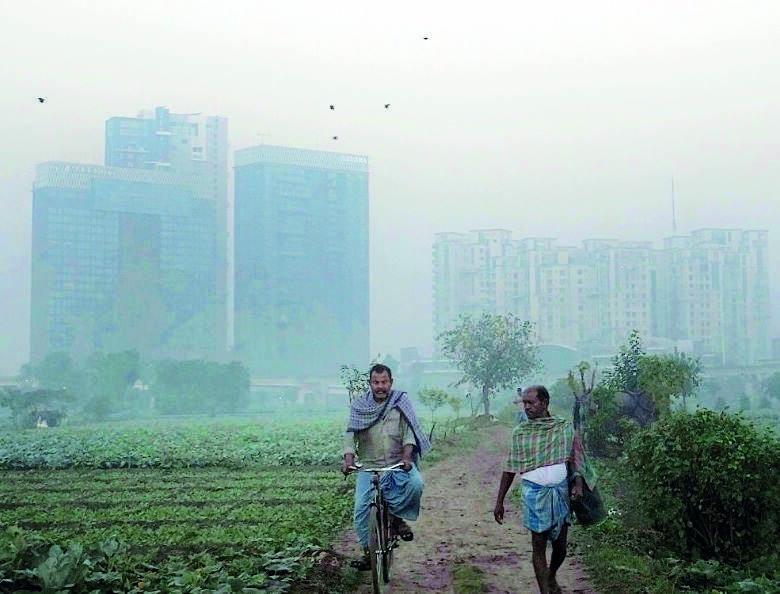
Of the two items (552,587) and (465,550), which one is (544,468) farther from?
(465,550)

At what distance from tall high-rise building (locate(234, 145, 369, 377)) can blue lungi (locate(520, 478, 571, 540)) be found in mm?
28182

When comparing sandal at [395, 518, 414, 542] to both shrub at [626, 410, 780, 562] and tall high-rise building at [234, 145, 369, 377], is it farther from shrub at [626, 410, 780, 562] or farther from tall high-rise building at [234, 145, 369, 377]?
tall high-rise building at [234, 145, 369, 377]

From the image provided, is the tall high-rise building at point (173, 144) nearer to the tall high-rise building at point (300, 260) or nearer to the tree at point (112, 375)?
the tall high-rise building at point (300, 260)

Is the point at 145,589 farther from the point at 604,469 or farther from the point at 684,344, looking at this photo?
the point at 684,344

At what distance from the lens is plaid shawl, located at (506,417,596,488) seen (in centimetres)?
459

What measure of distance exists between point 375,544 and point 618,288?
1024 inches

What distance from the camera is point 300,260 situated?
3409 cm

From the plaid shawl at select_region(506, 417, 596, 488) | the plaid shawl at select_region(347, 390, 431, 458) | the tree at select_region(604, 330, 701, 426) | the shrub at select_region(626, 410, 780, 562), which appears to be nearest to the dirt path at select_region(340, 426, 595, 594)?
the shrub at select_region(626, 410, 780, 562)

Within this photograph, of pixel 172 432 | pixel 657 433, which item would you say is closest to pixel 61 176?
pixel 172 432

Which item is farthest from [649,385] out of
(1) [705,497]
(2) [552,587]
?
(2) [552,587]

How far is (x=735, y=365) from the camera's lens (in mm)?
26797

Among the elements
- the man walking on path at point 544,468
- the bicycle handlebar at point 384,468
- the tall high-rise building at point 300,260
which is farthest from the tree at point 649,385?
the tall high-rise building at point 300,260

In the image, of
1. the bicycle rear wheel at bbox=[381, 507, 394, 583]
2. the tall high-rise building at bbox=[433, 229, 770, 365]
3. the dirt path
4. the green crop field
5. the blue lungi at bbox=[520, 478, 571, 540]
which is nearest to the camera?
the blue lungi at bbox=[520, 478, 571, 540]

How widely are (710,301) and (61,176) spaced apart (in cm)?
2178
